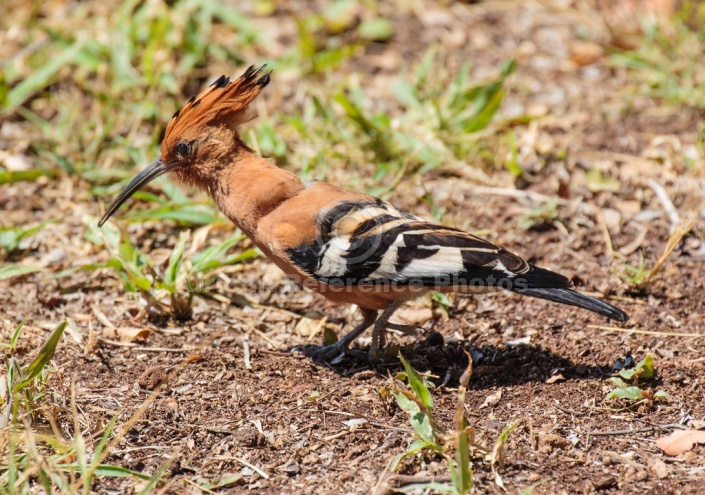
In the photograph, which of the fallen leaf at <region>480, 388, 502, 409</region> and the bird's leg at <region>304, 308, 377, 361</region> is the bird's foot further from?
the fallen leaf at <region>480, 388, 502, 409</region>

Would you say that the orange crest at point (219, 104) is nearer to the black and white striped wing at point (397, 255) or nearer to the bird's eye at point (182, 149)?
the bird's eye at point (182, 149)

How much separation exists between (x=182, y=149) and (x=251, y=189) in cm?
46

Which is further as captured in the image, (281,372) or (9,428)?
(281,372)

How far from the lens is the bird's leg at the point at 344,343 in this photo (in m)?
4.07

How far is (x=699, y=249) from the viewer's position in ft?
15.6

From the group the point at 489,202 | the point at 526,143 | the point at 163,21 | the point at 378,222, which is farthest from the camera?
the point at 163,21

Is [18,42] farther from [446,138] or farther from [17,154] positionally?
[446,138]

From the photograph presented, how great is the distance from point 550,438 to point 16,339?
245cm

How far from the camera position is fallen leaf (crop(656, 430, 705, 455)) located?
3189mm

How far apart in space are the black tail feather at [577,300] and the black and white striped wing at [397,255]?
0.04m

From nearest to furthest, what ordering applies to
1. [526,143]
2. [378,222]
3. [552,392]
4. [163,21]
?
[552,392], [378,222], [526,143], [163,21]

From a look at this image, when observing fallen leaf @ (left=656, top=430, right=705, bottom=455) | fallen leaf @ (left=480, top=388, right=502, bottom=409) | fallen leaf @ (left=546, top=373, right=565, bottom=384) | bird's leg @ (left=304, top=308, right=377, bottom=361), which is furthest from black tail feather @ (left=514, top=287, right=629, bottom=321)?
bird's leg @ (left=304, top=308, right=377, bottom=361)

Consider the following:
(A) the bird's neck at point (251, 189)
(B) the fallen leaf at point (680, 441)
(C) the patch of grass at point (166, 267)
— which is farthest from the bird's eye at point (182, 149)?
(B) the fallen leaf at point (680, 441)

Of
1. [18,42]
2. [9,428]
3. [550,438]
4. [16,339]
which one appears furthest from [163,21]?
[550,438]
